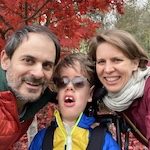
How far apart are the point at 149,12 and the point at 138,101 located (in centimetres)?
2033

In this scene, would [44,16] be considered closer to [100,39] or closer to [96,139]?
[100,39]

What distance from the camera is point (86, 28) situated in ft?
16.4

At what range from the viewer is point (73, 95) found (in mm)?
2521

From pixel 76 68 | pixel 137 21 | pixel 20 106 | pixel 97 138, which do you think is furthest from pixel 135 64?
pixel 137 21

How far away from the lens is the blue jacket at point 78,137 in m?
2.41

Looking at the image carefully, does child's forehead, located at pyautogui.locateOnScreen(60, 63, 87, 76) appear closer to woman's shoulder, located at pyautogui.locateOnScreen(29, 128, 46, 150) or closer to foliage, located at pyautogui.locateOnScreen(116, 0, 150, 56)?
woman's shoulder, located at pyautogui.locateOnScreen(29, 128, 46, 150)

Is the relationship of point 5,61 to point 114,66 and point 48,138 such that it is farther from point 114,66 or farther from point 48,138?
point 114,66

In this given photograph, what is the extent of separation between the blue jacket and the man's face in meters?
0.26

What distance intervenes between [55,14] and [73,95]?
2.13 metres

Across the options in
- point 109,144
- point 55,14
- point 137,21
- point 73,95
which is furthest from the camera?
point 137,21

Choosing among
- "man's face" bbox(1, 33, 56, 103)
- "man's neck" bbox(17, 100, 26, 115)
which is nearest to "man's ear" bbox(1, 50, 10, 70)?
"man's face" bbox(1, 33, 56, 103)

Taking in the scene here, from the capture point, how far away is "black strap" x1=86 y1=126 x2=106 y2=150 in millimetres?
2367

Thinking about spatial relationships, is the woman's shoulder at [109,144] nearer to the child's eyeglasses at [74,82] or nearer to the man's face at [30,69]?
the child's eyeglasses at [74,82]

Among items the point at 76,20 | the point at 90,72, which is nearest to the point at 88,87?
the point at 90,72
